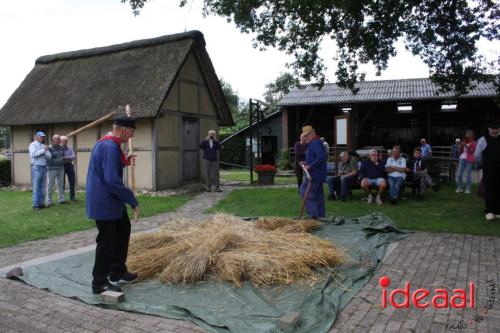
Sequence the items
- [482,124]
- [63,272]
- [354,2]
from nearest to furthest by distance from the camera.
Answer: [63,272], [354,2], [482,124]

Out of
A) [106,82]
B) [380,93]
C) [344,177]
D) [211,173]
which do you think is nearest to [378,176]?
[344,177]

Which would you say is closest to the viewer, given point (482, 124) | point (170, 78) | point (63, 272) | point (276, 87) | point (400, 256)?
point (63, 272)

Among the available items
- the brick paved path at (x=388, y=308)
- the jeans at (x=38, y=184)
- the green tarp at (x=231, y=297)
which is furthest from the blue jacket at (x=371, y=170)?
the jeans at (x=38, y=184)

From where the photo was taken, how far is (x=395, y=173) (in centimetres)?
980

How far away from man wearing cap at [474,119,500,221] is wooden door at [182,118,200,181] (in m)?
8.61

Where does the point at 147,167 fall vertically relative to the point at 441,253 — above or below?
above

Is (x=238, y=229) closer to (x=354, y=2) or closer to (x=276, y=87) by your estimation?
(x=354, y=2)

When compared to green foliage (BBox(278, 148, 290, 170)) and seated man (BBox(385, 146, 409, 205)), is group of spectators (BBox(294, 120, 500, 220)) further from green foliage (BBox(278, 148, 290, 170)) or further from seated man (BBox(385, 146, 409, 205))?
green foliage (BBox(278, 148, 290, 170))

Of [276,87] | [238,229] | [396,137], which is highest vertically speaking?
[276,87]

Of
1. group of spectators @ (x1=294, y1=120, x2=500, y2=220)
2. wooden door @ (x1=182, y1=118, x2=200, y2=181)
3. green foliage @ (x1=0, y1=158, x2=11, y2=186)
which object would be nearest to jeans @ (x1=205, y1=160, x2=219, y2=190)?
wooden door @ (x1=182, y1=118, x2=200, y2=181)

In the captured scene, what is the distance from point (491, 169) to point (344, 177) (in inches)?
129

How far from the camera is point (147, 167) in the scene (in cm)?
1270

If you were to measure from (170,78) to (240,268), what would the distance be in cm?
896

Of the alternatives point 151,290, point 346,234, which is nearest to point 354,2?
point 346,234
